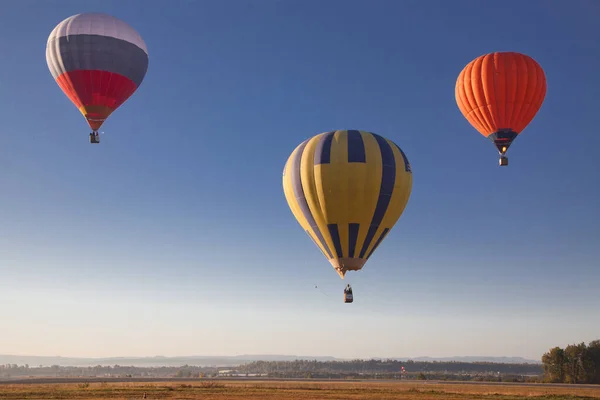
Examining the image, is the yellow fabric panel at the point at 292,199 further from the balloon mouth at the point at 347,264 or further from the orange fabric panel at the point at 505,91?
the orange fabric panel at the point at 505,91

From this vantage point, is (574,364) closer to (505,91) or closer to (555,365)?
(555,365)

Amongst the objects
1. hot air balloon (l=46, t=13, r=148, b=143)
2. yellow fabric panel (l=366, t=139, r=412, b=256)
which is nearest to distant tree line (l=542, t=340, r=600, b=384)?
yellow fabric panel (l=366, t=139, r=412, b=256)

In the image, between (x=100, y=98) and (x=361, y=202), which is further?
(x=100, y=98)

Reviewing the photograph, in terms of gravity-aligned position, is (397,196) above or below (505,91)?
below

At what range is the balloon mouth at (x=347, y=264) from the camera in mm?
43094

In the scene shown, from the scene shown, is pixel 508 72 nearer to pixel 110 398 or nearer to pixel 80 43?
pixel 80 43

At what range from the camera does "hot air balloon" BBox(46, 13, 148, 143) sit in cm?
4888

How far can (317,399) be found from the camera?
4597 cm

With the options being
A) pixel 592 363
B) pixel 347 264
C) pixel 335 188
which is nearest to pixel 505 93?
pixel 335 188

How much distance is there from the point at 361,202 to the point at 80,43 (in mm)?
26674

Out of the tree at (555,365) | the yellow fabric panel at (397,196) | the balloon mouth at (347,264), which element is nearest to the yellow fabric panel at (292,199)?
the balloon mouth at (347,264)

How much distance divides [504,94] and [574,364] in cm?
5267

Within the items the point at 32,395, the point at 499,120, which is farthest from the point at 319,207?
the point at 32,395

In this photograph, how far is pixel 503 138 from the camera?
1978 inches
